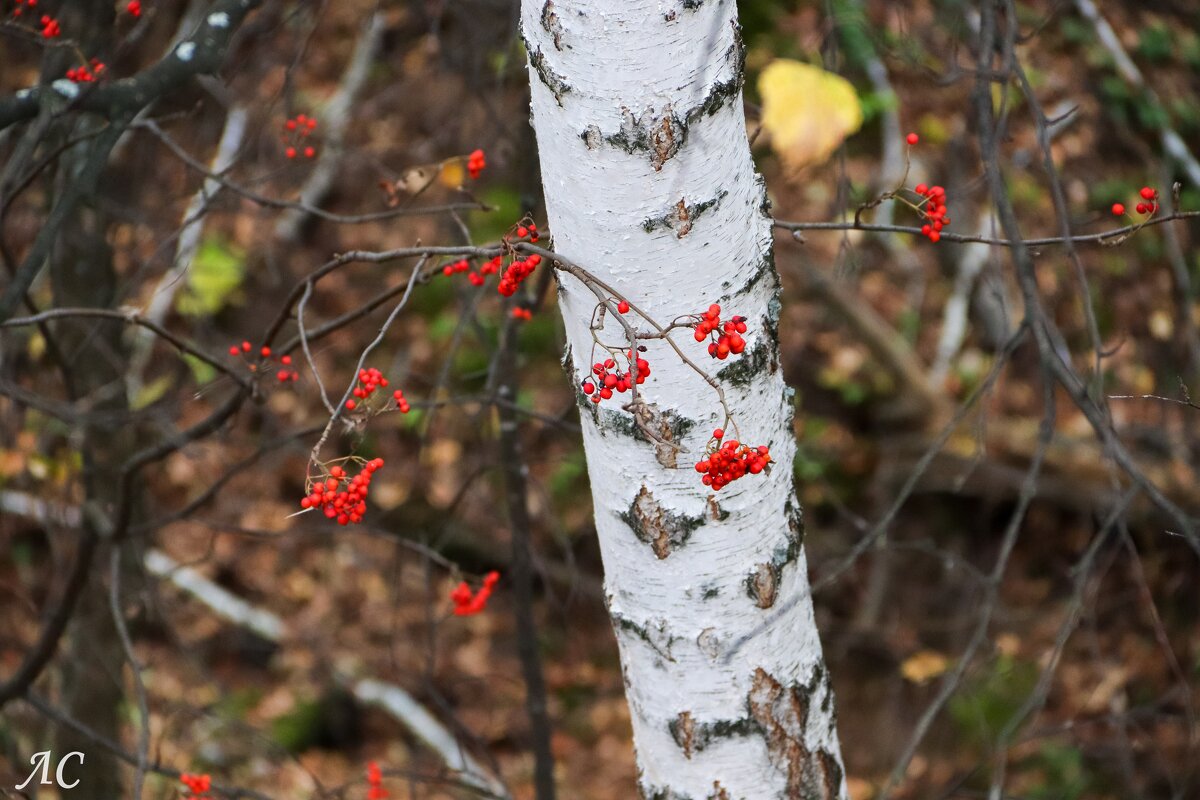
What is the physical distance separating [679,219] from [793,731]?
0.80 metres

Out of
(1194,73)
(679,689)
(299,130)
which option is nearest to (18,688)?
(299,130)

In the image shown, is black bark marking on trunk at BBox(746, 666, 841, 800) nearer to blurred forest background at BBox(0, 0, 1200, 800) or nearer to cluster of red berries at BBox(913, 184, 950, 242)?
cluster of red berries at BBox(913, 184, 950, 242)

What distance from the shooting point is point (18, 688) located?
2.25 metres

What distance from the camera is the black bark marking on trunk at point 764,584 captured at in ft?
4.64

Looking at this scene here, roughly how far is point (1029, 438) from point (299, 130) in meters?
3.27

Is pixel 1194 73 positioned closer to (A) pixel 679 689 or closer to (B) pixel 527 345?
(B) pixel 527 345

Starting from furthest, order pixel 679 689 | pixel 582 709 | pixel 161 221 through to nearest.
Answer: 1. pixel 582 709
2. pixel 161 221
3. pixel 679 689

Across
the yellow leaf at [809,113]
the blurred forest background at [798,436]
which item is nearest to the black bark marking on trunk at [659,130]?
the yellow leaf at [809,113]

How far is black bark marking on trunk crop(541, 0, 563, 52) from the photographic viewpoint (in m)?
1.19

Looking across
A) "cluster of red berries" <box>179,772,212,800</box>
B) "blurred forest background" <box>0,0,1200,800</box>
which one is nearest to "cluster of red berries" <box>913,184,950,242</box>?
"cluster of red berries" <box>179,772,212,800</box>

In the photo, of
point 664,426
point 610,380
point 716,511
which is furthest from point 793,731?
point 610,380

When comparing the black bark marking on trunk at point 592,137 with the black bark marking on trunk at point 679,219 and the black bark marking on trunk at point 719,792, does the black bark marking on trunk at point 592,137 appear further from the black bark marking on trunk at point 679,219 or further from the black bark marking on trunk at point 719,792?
the black bark marking on trunk at point 719,792

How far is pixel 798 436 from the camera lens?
443 centimetres

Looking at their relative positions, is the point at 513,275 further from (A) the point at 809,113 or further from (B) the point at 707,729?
(A) the point at 809,113
